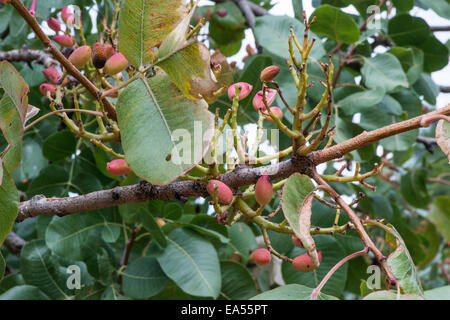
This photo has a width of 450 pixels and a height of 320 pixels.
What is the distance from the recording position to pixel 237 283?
4.08 feet

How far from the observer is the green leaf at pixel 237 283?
1239 mm

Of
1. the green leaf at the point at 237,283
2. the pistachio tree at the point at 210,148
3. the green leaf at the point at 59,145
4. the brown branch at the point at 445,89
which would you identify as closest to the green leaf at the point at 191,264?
the pistachio tree at the point at 210,148

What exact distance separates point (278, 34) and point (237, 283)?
1.99 feet

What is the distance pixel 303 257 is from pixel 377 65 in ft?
2.52

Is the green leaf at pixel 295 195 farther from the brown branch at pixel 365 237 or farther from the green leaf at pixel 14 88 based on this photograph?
the green leaf at pixel 14 88

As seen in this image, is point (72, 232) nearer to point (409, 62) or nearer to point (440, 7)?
point (409, 62)

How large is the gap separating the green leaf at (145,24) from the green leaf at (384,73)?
0.75 metres

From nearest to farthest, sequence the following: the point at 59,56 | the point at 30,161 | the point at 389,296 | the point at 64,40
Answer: the point at 389,296 < the point at 59,56 < the point at 64,40 < the point at 30,161

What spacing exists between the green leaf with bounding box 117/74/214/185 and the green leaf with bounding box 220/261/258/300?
0.71 m

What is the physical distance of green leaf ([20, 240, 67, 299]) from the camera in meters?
1.17

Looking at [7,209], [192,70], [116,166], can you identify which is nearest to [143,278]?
[116,166]

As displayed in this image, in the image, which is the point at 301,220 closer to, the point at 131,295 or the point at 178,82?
the point at 178,82

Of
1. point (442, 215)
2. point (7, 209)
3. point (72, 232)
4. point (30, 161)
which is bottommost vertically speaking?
point (442, 215)
